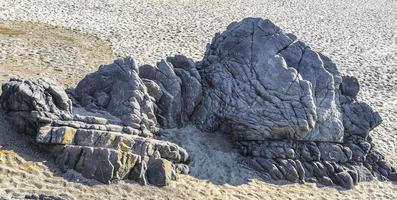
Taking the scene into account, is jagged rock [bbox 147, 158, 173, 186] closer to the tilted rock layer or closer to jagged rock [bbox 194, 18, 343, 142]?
the tilted rock layer

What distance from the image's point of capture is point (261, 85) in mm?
20297

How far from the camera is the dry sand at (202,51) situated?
15.4m

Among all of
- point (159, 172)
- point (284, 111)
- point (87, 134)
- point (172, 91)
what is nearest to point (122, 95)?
point (172, 91)

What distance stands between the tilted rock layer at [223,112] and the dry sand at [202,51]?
591 millimetres

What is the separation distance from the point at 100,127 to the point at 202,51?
17.8 metres

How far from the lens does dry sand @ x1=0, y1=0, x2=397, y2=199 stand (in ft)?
50.7

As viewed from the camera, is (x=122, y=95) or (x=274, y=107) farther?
(x=274, y=107)

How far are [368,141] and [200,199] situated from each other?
9594 millimetres

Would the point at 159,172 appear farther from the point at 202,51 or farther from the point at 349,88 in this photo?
the point at 202,51

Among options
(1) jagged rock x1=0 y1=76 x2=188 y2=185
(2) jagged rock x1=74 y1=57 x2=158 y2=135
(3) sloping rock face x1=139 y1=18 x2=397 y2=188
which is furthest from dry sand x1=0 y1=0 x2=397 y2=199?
(2) jagged rock x1=74 y1=57 x2=158 y2=135

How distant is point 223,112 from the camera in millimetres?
19984

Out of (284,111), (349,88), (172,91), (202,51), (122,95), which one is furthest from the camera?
(202,51)

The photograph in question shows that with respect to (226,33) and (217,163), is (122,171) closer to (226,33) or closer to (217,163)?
(217,163)

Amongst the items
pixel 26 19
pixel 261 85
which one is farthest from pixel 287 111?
pixel 26 19
